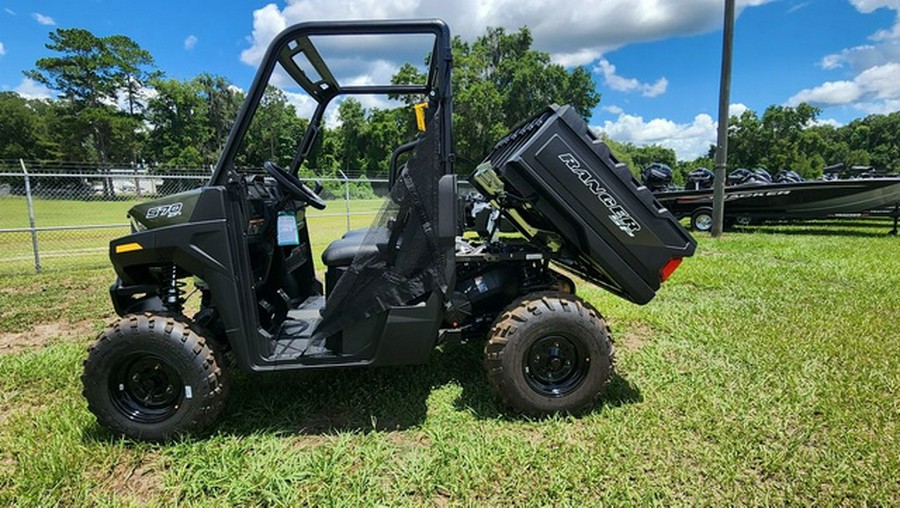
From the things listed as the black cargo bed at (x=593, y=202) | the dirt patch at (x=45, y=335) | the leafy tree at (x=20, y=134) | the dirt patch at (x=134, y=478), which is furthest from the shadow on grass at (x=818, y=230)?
the leafy tree at (x=20, y=134)

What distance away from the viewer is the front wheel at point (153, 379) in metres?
2.52

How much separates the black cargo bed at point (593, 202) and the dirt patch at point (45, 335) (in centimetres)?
434

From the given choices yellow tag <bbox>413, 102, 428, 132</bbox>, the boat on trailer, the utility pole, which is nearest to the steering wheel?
yellow tag <bbox>413, 102, 428, 132</bbox>

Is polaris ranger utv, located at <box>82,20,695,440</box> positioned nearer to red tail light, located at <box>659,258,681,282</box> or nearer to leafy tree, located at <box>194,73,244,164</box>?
red tail light, located at <box>659,258,681,282</box>

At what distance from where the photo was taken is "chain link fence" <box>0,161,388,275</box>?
9000 millimetres

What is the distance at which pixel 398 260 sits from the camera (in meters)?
2.61

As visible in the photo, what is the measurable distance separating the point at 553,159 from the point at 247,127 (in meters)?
1.65

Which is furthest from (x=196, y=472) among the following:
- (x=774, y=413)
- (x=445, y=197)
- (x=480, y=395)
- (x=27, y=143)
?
(x=27, y=143)

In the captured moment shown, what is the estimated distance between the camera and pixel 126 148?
48062mm

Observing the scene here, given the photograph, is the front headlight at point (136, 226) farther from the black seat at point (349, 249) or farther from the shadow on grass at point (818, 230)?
the shadow on grass at point (818, 230)

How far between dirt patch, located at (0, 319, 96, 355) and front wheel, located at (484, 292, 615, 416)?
13.2ft

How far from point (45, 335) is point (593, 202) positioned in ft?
16.8

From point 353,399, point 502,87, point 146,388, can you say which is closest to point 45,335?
point 146,388

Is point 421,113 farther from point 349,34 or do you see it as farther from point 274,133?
point 274,133
